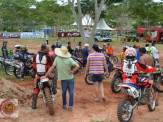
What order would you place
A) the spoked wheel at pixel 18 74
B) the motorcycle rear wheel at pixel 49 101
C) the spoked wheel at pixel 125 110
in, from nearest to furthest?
the spoked wheel at pixel 125 110
the motorcycle rear wheel at pixel 49 101
the spoked wheel at pixel 18 74

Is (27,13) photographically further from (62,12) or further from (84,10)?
(84,10)

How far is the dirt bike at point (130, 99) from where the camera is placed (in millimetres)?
4868

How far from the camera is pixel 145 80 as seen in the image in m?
5.21

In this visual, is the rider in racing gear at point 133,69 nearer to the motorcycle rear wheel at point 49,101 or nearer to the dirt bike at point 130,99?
the dirt bike at point 130,99

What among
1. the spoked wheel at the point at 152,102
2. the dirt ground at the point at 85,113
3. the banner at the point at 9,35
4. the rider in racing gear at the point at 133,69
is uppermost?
the banner at the point at 9,35

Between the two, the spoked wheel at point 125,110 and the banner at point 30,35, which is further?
the banner at point 30,35

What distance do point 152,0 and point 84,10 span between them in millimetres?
10071

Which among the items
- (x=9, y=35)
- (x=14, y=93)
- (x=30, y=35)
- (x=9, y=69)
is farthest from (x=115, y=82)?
(x=30, y=35)

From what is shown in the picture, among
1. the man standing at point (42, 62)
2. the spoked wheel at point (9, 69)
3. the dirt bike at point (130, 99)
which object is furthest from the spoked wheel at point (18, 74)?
the dirt bike at point (130, 99)

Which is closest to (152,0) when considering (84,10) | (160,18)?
(160,18)

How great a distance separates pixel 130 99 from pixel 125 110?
0.99 ft

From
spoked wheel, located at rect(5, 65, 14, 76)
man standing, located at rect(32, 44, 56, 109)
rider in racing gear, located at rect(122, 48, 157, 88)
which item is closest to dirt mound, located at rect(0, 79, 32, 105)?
man standing, located at rect(32, 44, 56, 109)

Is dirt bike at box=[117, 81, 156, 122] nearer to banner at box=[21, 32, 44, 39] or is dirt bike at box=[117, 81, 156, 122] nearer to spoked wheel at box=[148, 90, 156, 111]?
spoked wheel at box=[148, 90, 156, 111]

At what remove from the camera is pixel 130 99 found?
5125 millimetres
